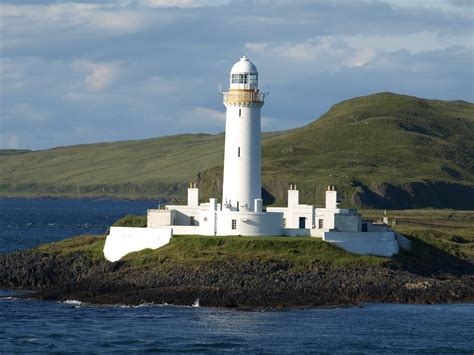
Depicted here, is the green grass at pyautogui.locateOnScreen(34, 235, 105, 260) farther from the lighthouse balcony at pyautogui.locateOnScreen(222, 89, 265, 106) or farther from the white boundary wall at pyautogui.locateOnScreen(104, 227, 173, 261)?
the lighthouse balcony at pyautogui.locateOnScreen(222, 89, 265, 106)

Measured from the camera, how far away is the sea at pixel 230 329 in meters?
51.7

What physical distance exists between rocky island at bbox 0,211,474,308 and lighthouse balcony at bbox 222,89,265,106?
28.4ft

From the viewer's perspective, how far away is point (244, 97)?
74.2 metres

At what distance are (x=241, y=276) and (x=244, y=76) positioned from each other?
15029mm

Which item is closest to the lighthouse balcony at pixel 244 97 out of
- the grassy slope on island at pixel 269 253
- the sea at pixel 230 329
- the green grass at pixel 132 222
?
the grassy slope on island at pixel 269 253

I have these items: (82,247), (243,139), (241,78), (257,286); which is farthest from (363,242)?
(82,247)

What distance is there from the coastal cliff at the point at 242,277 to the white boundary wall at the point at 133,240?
78 cm

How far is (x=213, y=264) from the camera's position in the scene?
219ft

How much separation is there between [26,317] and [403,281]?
20.3m

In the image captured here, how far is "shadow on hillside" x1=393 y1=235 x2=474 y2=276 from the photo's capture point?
71.9 m

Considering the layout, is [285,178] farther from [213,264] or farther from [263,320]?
[263,320]

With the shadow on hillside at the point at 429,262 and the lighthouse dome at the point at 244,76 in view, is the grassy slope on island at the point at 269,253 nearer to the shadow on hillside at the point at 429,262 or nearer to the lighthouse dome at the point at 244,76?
the shadow on hillside at the point at 429,262

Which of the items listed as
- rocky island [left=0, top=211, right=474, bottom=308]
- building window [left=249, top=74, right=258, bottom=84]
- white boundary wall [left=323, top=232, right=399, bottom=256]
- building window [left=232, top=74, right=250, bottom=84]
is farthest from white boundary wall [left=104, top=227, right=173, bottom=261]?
building window [left=249, top=74, right=258, bottom=84]

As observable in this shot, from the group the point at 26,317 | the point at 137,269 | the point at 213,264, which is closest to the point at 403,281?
the point at 213,264
